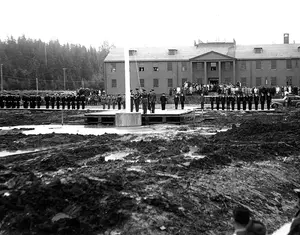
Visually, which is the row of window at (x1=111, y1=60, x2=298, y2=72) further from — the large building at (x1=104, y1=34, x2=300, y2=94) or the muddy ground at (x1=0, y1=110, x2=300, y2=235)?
the muddy ground at (x1=0, y1=110, x2=300, y2=235)

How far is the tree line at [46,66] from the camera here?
11244cm

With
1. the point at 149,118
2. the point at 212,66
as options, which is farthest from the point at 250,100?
the point at 212,66

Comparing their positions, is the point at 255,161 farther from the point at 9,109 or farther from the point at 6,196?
the point at 9,109

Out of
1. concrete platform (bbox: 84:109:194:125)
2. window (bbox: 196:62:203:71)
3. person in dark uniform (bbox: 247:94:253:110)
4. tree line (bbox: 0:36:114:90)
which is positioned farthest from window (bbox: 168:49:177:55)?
concrete platform (bbox: 84:109:194:125)

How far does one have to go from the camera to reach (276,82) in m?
70.3

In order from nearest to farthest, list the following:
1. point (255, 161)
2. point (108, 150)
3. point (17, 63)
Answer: point (255, 161), point (108, 150), point (17, 63)

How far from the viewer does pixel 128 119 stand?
27.4 m

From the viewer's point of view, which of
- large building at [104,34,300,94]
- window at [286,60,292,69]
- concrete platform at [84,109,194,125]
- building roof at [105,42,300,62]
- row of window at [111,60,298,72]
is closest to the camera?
concrete platform at [84,109,194,125]

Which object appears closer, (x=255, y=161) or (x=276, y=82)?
(x=255, y=161)

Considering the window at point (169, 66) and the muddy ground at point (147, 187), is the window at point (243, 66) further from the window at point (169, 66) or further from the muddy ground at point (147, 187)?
A: the muddy ground at point (147, 187)

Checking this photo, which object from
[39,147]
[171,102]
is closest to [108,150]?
[39,147]

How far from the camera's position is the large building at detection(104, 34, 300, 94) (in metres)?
70.1

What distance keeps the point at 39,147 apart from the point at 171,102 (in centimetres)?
4008

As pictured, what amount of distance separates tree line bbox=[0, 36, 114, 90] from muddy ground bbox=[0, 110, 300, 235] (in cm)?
8911
